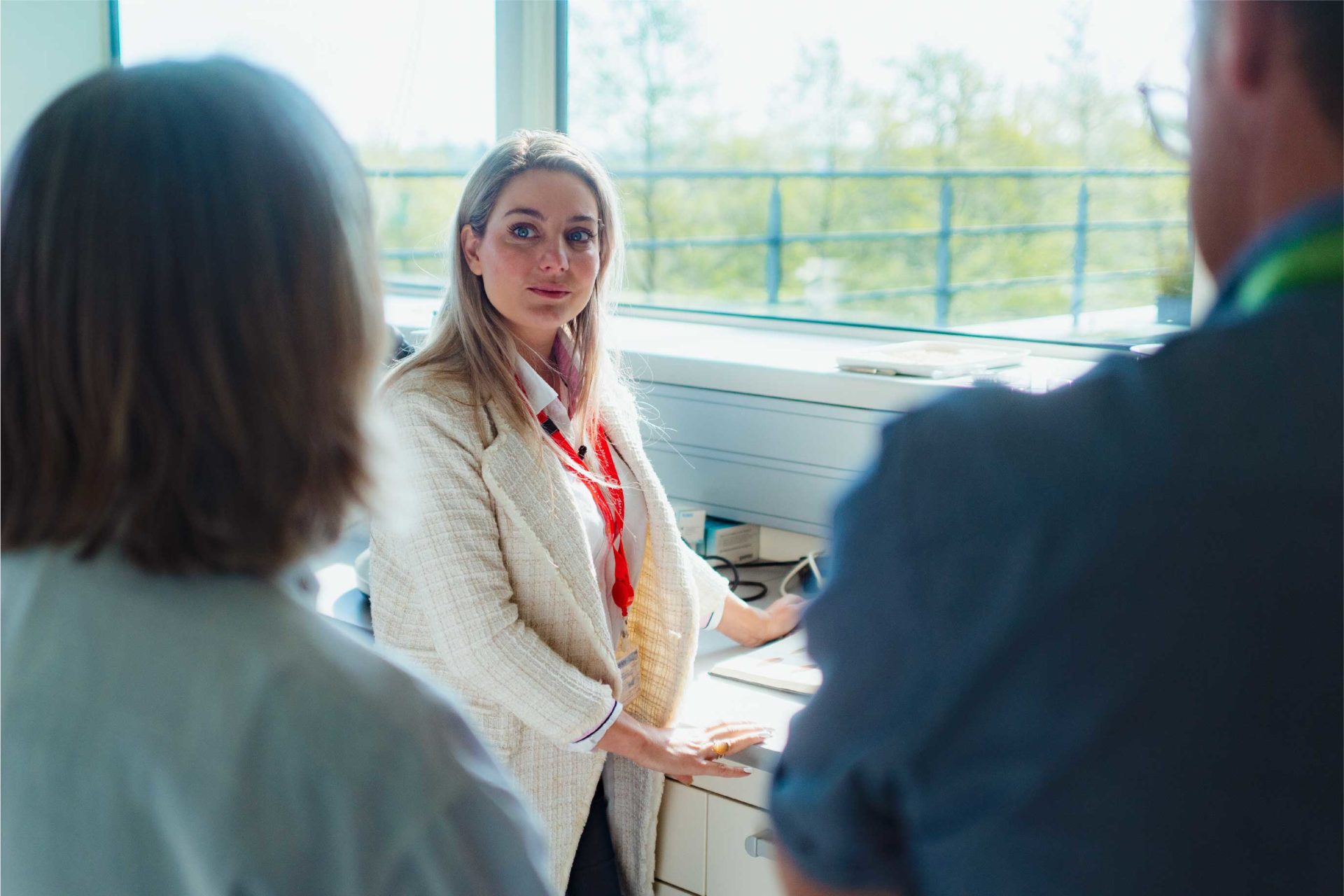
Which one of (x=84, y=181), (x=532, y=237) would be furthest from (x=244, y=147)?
(x=532, y=237)

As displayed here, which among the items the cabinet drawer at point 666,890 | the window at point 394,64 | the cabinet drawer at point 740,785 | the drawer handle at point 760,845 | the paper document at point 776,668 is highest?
the window at point 394,64

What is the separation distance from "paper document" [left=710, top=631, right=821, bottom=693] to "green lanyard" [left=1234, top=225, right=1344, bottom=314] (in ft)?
4.07

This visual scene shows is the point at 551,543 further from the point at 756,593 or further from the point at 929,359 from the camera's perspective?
the point at 929,359

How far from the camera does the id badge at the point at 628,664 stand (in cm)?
174

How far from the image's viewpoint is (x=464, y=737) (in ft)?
2.10

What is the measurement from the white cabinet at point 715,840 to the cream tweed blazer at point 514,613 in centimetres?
4

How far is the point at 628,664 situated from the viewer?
68.9 inches

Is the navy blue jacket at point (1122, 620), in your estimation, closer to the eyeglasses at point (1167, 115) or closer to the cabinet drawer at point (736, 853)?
the eyeglasses at point (1167, 115)

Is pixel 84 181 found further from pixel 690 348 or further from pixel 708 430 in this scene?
pixel 690 348

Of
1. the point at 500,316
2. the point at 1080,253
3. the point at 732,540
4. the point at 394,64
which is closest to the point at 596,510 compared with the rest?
the point at 500,316

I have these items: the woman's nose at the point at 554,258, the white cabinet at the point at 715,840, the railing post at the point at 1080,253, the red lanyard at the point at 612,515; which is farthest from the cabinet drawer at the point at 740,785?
the railing post at the point at 1080,253

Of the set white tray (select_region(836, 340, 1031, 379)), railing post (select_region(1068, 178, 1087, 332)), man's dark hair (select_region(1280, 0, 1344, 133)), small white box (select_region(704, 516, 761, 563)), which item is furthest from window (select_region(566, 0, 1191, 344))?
man's dark hair (select_region(1280, 0, 1344, 133))

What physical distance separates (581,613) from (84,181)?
1069 mm

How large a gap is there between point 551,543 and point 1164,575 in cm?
115
